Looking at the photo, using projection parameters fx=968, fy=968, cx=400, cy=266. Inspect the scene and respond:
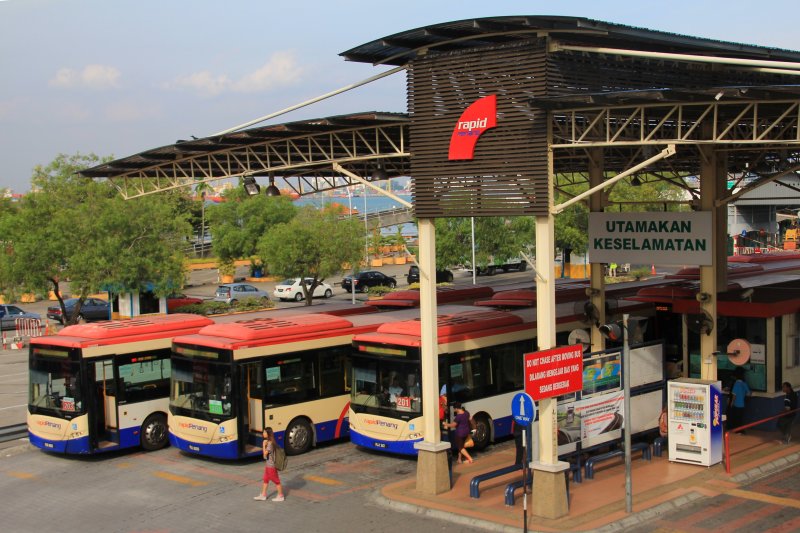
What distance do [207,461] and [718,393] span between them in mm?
10166

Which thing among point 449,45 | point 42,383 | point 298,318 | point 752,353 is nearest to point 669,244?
point 752,353

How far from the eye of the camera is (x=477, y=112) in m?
15.9

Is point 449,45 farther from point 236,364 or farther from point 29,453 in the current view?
point 29,453

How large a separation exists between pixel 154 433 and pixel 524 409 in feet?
32.8

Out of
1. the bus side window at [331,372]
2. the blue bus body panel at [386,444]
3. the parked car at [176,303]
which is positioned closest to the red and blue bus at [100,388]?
the bus side window at [331,372]

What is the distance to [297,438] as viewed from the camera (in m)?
20.2

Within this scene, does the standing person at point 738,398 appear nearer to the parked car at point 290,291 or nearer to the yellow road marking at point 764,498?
the yellow road marking at point 764,498

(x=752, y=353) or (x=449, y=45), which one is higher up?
(x=449, y=45)

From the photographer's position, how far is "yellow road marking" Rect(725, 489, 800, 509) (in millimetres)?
15423

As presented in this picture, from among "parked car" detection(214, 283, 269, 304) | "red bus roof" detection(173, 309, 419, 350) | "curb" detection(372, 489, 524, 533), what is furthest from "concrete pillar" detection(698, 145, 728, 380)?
"parked car" detection(214, 283, 269, 304)

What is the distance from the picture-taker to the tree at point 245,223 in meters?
62.4

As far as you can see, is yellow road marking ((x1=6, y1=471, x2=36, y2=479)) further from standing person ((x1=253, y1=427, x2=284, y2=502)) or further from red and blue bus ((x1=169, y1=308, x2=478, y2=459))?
standing person ((x1=253, y1=427, x2=284, y2=502))

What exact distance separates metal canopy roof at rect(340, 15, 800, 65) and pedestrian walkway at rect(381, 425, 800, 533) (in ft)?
24.6

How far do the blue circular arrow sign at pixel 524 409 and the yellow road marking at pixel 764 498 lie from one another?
4.49 meters
